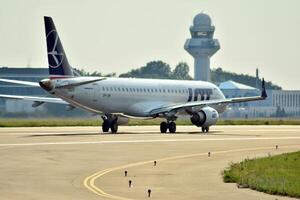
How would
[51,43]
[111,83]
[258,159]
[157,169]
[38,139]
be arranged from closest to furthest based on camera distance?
[157,169]
[258,159]
[38,139]
[51,43]
[111,83]

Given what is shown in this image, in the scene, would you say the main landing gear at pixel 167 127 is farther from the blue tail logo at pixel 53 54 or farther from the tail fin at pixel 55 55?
the blue tail logo at pixel 53 54

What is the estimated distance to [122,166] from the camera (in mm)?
34062

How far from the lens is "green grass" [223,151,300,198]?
25.4 m

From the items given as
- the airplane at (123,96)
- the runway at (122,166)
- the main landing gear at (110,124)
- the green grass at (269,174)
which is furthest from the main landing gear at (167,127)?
the green grass at (269,174)

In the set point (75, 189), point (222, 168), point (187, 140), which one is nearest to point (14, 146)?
point (187, 140)

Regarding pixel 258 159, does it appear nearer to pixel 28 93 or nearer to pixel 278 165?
pixel 278 165

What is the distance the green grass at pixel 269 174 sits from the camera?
83.3ft

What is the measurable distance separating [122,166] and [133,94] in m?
36.2

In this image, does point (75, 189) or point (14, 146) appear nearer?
point (75, 189)

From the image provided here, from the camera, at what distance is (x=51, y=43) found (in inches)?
2467

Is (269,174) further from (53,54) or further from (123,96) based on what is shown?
(123,96)

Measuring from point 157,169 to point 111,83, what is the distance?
35.6 meters

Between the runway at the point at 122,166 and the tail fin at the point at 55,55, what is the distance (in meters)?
9.05

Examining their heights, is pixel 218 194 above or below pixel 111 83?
below
